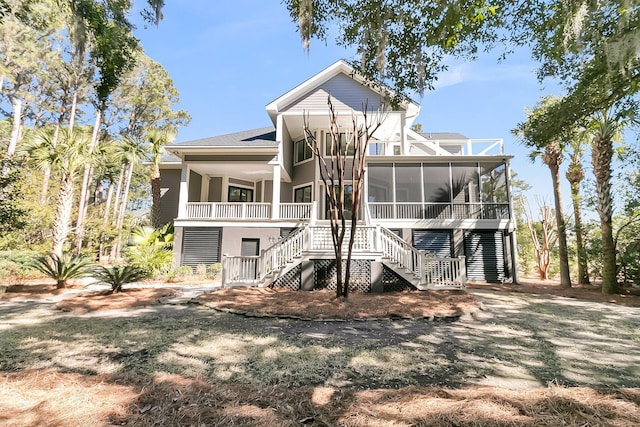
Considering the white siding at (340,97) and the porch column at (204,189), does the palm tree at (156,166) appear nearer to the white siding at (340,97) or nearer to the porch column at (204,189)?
the porch column at (204,189)

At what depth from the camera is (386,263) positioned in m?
9.42

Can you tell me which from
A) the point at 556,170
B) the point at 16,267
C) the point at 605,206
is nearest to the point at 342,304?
the point at 605,206

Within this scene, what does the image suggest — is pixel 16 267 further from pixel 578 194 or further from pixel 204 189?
pixel 578 194

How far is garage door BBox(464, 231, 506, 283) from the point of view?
13.3m

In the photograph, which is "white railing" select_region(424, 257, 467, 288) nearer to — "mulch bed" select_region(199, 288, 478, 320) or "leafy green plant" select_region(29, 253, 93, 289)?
"mulch bed" select_region(199, 288, 478, 320)

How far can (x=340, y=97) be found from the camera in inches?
639

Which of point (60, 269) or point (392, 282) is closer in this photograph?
point (60, 269)

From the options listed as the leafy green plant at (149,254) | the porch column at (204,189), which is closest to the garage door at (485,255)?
the leafy green plant at (149,254)

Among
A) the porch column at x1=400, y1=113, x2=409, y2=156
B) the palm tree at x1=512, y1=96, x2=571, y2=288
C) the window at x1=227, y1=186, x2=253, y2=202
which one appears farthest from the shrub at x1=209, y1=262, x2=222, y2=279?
the palm tree at x1=512, y1=96, x2=571, y2=288

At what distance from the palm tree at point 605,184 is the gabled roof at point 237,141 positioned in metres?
13.7

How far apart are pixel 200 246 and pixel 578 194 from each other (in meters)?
18.5

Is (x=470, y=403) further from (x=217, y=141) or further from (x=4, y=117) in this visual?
(x=4, y=117)

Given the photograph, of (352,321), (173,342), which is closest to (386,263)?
(352,321)

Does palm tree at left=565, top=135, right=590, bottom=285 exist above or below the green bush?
above
